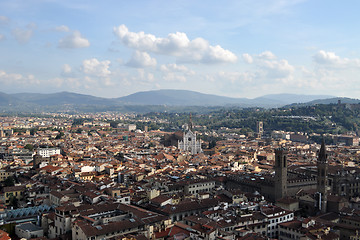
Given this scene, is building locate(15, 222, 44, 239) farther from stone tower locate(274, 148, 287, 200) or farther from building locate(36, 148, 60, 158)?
building locate(36, 148, 60, 158)

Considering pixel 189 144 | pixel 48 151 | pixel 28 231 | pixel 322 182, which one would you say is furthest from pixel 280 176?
pixel 189 144

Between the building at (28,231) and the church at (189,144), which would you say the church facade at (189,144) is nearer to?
the church at (189,144)

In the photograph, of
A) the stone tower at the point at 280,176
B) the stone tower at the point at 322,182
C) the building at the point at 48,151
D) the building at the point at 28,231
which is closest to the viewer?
the building at the point at 28,231

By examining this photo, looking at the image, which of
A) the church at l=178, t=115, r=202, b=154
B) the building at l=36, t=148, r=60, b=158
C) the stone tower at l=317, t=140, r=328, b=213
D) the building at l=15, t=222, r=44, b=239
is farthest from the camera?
the church at l=178, t=115, r=202, b=154

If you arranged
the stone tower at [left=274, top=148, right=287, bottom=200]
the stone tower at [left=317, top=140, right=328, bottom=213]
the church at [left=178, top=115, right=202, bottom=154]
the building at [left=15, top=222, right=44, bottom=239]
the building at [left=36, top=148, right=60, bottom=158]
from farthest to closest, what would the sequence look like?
the church at [left=178, top=115, right=202, bottom=154] → the building at [left=36, top=148, right=60, bottom=158] → the stone tower at [left=274, top=148, right=287, bottom=200] → the stone tower at [left=317, top=140, right=328, bottom=213] → the building at [left=15, top=222, right=44, bottom=239]

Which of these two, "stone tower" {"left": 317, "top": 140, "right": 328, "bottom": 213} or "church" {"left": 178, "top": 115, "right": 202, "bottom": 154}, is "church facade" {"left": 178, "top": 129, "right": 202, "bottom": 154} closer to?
"church" {"left": 178, "top": 115, "right": 202, "bottom": 154}

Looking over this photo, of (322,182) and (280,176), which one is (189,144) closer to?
(280,176)

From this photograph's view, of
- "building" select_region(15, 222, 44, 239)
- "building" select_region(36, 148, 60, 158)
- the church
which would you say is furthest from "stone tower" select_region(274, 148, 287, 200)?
the church

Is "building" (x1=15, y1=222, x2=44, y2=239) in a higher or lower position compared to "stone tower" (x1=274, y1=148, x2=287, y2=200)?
lower

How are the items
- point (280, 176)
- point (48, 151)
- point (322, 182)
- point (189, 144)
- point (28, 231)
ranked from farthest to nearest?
point (189, 144)
point (48, 151)
point (280, 176)
point (322, 182)
point (28, 231)

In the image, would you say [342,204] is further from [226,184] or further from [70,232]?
[70,232]

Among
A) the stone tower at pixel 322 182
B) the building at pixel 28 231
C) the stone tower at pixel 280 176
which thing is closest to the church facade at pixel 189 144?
the stone tower at pixel 280 176

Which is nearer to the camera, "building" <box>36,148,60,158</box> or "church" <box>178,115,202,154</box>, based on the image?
"building" <box>36,148,60,158</box>
